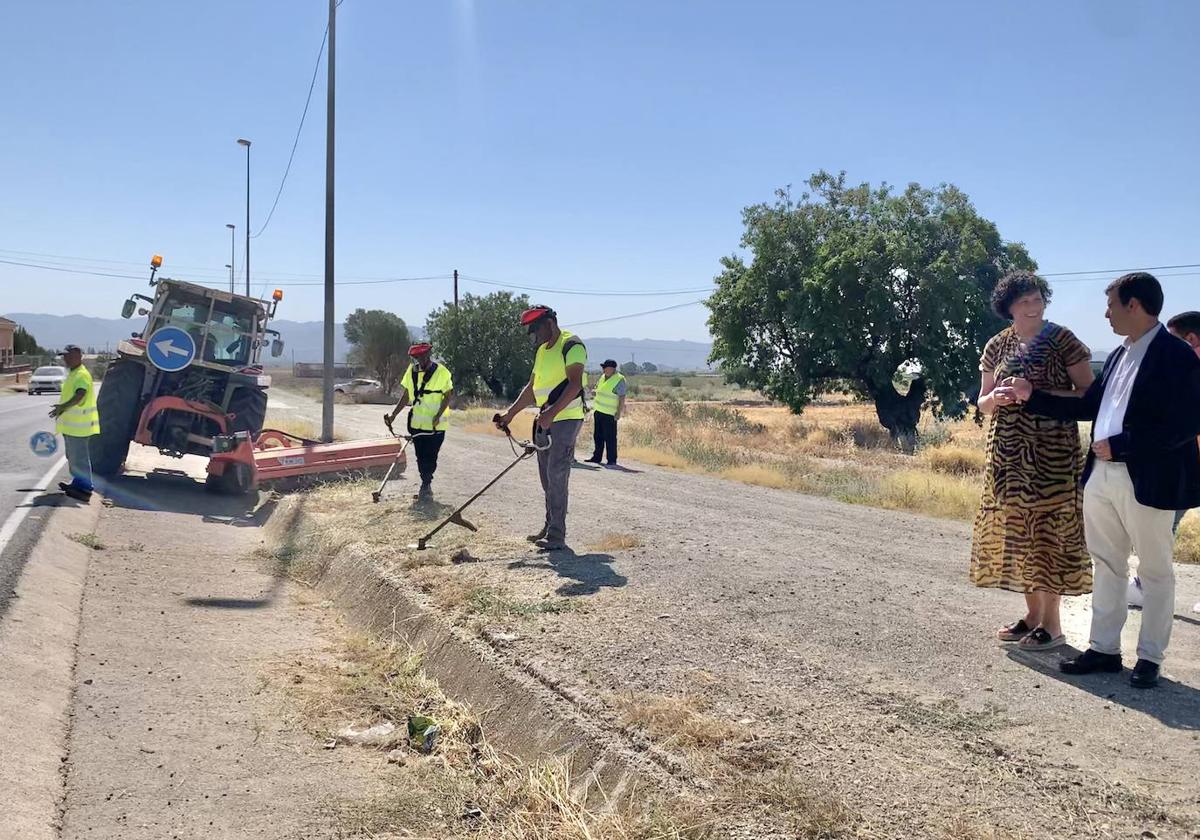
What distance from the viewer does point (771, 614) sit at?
5.20m

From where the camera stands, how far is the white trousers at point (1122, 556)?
389 centimetres

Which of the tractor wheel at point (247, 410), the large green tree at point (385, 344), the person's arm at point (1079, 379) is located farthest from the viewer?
the large green tree at point (385, 344)

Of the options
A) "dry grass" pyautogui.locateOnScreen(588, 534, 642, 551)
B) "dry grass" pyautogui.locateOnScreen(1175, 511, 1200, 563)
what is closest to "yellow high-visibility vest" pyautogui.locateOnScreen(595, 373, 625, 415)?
"dry grass" pyautogui.locateOnScreen(588, 534, 642, 551)

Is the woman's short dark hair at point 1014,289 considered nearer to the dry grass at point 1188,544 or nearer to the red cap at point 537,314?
the red cap at point 537,314

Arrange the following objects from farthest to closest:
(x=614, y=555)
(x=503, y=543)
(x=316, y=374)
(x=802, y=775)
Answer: (x=316, y=374)
(x=503, y=543)
(x=614, y=555)
(x=802, y=775)

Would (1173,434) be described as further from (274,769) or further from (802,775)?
(274,769)

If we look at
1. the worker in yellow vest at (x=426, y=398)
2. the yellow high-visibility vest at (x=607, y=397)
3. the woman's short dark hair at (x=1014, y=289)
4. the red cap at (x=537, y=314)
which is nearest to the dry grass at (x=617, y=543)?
the red cap at (x=537, y=314)

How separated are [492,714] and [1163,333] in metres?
3.44

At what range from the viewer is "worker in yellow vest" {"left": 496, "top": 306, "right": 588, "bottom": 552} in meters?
6.64

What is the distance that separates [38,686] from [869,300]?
76.7 ft

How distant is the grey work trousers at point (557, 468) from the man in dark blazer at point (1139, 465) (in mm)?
3311

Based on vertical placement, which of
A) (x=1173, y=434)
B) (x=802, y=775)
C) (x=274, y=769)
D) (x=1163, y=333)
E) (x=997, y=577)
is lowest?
(x=274, y=769)

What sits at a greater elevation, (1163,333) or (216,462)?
(1163,333)

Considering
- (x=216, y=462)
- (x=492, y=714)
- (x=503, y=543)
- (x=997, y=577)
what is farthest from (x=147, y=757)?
(x=216, y=462)
